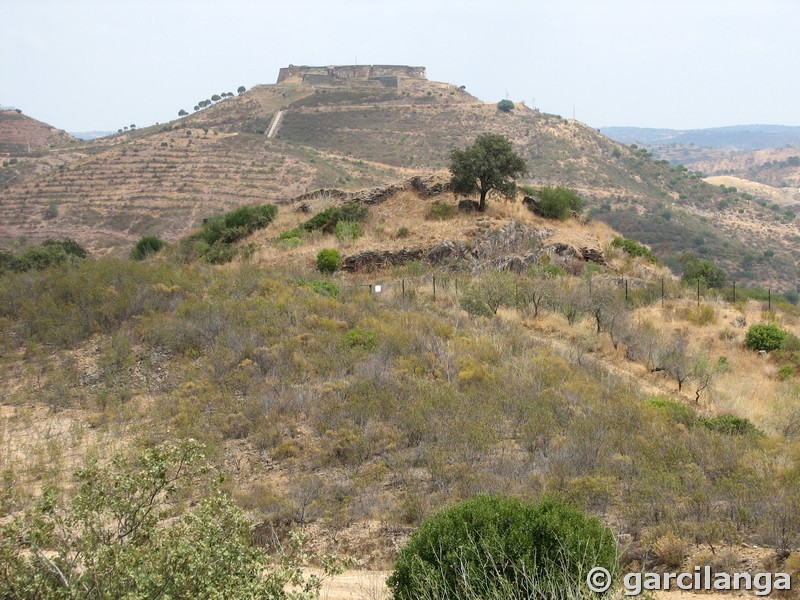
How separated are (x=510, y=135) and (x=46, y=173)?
1958 inches

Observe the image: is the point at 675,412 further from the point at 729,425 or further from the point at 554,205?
the point at 554,205

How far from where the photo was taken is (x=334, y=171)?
5550cm

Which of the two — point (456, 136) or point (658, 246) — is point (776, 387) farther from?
point (456, 136)

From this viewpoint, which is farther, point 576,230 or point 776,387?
point 576,230

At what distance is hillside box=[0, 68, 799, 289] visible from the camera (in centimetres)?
4676

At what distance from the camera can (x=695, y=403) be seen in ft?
34.2

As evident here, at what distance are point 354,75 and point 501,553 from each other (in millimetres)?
96434

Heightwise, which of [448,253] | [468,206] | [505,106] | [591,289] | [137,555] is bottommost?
[591,289]

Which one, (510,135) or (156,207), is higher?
(510,135)

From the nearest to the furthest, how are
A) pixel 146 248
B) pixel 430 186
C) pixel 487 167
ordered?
pixel 487 167
pixel 430 186
pixel 146 248

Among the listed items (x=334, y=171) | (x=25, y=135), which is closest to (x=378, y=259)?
(x=334, y=171)

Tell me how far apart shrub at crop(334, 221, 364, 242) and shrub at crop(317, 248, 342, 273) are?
1735 millimetres

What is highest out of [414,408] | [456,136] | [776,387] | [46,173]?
[456,136]

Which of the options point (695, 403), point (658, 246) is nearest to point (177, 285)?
point (695, 403)
